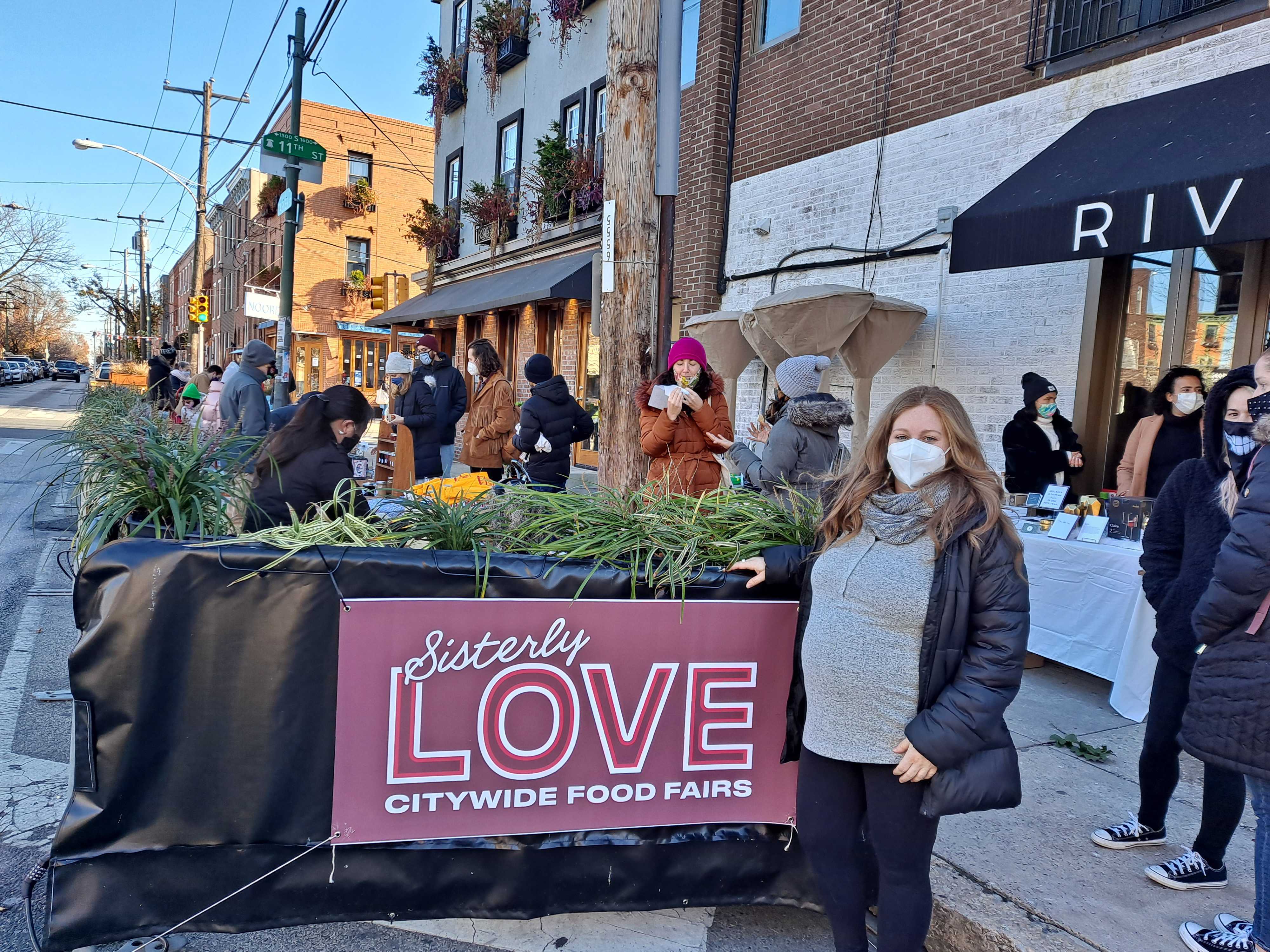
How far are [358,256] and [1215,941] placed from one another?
30.1 m

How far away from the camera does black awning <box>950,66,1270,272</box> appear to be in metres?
4.57

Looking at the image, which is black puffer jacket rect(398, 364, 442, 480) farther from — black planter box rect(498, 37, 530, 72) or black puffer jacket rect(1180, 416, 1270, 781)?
black planter box rect(498, 37, 530, 72)

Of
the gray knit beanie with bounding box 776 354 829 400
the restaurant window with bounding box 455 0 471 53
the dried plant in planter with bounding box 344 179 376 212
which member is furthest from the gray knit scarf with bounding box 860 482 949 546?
the dried plant in planter with bounding box 344 179 376 212

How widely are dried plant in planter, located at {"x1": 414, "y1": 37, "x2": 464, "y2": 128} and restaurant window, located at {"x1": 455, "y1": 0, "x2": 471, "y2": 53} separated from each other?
30 centimetres

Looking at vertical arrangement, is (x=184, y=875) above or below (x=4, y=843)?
above

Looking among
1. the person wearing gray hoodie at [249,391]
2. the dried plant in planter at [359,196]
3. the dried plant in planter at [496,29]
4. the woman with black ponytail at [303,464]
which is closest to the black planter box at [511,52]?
the dried plant in planter at [496,29]

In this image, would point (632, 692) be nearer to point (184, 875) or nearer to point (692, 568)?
point (692, 568)

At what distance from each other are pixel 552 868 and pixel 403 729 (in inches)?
25.2

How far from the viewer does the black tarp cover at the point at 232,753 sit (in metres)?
2.24

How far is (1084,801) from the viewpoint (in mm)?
3535

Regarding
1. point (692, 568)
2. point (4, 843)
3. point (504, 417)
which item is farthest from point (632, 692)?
point (504, 417)

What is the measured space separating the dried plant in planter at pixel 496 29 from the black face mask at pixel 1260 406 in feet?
49.4

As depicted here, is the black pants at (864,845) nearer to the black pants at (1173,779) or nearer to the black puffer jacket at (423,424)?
the black pants at (1173,779)

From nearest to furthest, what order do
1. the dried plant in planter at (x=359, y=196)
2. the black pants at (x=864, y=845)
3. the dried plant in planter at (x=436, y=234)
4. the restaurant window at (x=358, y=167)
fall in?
the black pants at (x=864, y=845)
the dried plant in planter at (x=436, y=234)
the dried plant in planter at (x=359, y=196)
the restaurant window at (x=358, y=167)
